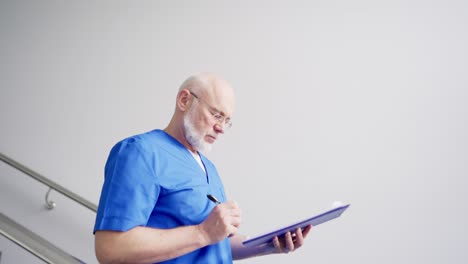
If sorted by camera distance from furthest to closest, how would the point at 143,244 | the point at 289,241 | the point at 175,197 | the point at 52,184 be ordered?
the point at 52,184
the point at 289,241
the point at 175,197
the point at 143,244

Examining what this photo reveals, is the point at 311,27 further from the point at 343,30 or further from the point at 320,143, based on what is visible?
the point at 320,143

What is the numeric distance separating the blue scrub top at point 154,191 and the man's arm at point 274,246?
0.12m

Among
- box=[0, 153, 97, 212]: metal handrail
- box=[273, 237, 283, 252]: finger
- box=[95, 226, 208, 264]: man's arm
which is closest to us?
box=[95, 226, 208, 264]: man's arm

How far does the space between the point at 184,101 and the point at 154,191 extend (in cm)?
33

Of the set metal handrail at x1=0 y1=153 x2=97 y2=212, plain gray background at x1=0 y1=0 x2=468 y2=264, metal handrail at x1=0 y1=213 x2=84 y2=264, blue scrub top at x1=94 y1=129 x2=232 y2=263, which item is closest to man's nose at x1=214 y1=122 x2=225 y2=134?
blue scrub top at x1=94 y1=129 x2=232 y2=263

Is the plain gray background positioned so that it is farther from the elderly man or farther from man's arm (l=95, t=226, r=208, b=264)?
man's arm (l=95, t=226, r=208, b=264)

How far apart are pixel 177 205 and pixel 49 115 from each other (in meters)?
1.46

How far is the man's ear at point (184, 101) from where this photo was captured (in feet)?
3.93

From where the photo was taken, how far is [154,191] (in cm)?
97

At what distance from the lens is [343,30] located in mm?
2012

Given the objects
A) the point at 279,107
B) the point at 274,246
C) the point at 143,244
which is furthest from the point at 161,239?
the point at 279,107

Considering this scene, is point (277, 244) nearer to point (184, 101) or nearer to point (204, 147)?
point (204, 147)

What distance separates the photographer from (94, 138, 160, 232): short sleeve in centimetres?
91

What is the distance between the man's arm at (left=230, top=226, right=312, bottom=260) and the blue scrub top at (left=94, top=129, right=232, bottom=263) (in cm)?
12
